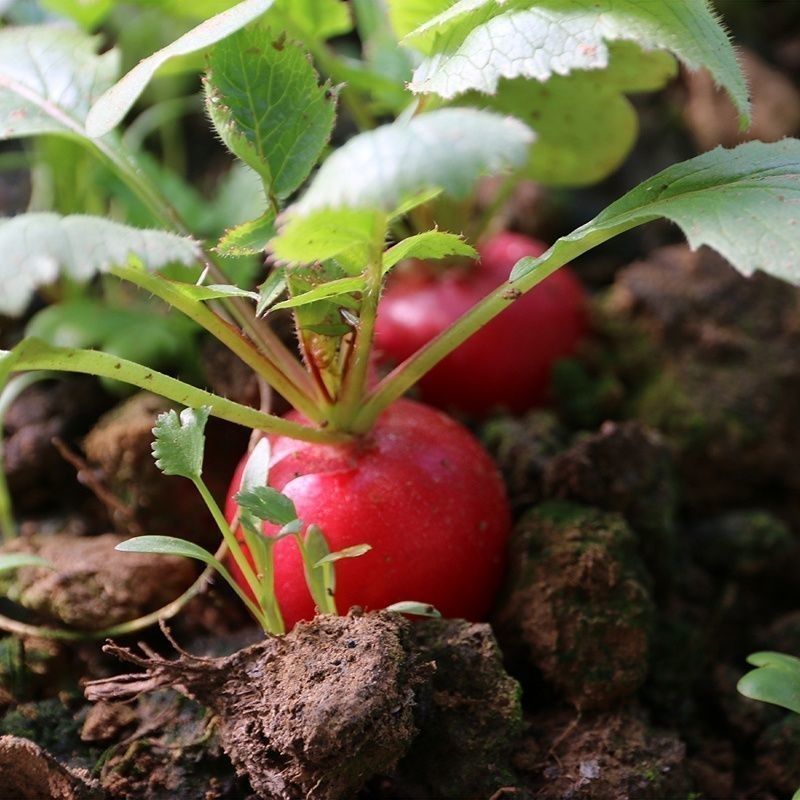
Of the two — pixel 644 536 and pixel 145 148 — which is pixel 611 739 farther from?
pixel 145 148

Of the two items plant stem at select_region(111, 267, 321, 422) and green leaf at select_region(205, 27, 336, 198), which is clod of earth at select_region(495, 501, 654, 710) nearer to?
plant stem at select_region(111, 267, 321, 422)

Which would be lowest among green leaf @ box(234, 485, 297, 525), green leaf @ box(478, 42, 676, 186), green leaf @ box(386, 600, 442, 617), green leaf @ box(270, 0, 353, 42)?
green leaf @ box(386, 600, 442, 617)

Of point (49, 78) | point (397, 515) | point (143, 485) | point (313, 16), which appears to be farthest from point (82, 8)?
point (397, 515)

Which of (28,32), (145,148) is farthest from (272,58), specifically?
(145,148)

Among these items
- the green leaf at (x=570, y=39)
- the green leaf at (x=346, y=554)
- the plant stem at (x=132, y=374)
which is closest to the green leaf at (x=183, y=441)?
the plant stem at (x=132, y=374)

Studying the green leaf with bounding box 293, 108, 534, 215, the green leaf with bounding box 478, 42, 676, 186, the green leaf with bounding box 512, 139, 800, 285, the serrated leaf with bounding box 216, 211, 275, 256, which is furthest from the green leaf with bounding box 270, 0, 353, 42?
the green leaf with bounding box 293, 108, 534, 215

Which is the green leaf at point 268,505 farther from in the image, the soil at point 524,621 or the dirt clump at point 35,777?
the dirt clump at point 35,777
